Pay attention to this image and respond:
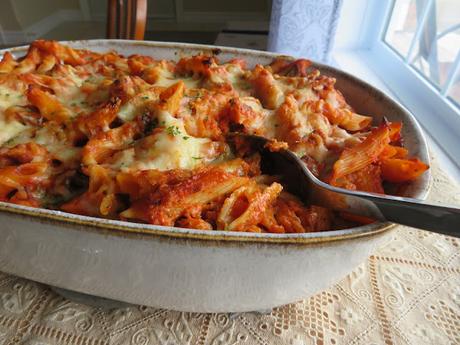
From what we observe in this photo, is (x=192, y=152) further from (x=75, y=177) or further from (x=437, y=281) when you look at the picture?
(x=437, y=281)

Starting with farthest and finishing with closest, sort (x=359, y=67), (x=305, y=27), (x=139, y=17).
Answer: (x=359, y=67), (x=305, y=27), (x=139, y=17)

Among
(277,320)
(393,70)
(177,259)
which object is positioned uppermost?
(177,259)

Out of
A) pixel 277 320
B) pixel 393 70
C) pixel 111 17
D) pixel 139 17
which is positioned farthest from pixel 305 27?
pixel 277 320

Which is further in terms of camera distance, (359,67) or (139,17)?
(359,67)

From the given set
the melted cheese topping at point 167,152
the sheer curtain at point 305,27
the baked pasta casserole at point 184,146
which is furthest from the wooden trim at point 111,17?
the melted cheese topping at point 167,152

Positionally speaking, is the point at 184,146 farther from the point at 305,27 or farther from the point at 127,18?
the point at 305,27

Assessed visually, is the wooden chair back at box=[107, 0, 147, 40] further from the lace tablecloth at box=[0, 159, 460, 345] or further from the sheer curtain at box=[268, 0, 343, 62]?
the lace tablecloth at box=[0, 159, 460, 345]

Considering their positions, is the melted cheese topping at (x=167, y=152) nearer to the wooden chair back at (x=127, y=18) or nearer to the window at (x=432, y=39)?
the wooden chair back at (x=127, y=18)
